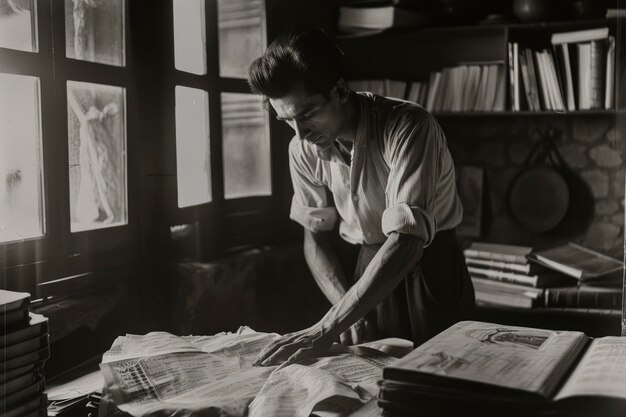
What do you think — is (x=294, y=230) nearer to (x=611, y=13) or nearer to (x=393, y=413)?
(x=611, y=13)

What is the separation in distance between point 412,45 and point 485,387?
9.40 ft

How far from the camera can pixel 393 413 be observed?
0.80m

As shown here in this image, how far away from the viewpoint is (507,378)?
0.77m

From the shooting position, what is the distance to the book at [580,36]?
112 inches

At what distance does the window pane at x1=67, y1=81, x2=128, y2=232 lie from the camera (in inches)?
67.7

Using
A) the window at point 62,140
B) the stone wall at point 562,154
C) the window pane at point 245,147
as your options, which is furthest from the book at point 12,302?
the stone wall at point 562,154

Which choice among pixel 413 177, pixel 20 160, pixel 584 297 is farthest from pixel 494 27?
pixel 20 160

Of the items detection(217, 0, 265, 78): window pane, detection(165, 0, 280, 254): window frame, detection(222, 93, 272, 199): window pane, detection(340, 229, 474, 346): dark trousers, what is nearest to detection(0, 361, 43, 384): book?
detection(340, 229, 474, 346): dark trousers

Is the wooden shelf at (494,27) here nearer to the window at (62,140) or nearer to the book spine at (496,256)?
the book spine at (496,256)

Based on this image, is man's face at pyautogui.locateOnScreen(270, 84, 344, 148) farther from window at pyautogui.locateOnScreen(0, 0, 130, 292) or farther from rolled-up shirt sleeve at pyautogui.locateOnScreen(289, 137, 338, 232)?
window at pyautogui.locateOnScreen(0, 0, 130, 292)

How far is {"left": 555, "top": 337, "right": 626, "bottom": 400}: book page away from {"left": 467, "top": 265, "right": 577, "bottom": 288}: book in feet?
6.51

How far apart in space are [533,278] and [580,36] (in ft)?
3.61

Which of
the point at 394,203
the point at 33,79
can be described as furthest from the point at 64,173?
the point at 394,203

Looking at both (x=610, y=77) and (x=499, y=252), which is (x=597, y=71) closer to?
(x=610, y=77)
